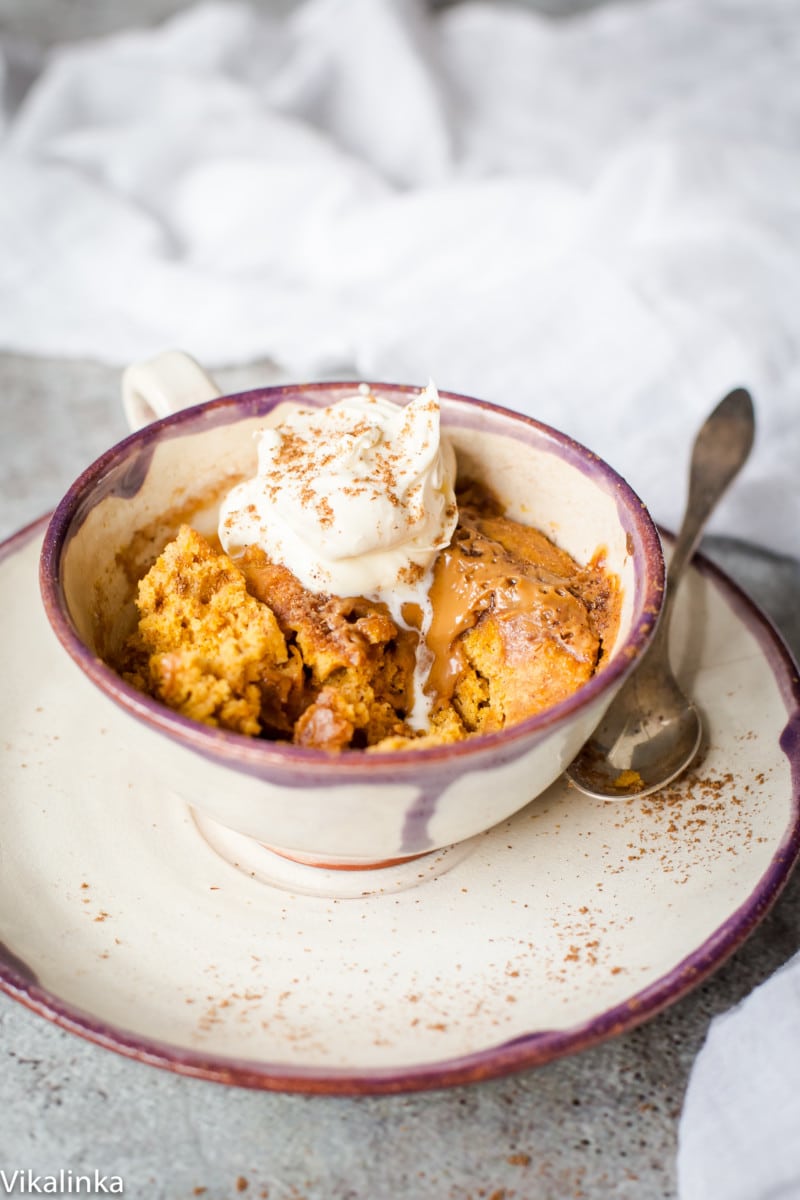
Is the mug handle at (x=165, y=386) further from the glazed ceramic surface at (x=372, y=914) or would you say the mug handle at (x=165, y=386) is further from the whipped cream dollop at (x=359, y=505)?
the glazed ceramic surface at (x=372, y=914)

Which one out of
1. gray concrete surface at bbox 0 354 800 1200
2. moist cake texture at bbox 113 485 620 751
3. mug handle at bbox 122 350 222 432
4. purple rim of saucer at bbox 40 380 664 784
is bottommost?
gray concrete surface at bbox 0 354 800 1200

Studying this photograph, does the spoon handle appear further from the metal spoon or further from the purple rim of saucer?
the purple rim of saucer

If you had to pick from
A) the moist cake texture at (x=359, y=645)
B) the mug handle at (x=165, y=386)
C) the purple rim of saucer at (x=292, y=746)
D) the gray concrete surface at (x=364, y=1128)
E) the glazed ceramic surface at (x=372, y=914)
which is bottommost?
the gray concrete surface at (x=364, y=1128)

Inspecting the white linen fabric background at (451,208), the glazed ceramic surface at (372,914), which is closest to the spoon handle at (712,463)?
the glazed ceramic surface at (372,914)

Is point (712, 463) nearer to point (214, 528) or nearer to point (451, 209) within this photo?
point (214, 528)

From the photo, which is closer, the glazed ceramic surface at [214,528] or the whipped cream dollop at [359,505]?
the glazed ceramic surface at [214,528]

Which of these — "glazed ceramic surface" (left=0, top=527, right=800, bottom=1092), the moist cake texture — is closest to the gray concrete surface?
"glazed ceramic surface" (left=0, top=527, right=800, bottom=1092)

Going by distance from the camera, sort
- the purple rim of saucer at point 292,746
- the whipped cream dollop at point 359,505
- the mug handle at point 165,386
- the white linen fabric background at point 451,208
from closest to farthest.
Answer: the purple rim of saucer at point 292,746
the whipped cream dollop at point 359,505
the mug handle at point 165,386
the white linen fabric background at point 451,208
